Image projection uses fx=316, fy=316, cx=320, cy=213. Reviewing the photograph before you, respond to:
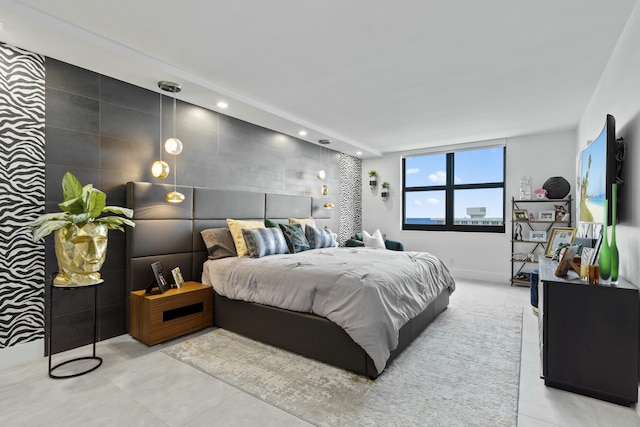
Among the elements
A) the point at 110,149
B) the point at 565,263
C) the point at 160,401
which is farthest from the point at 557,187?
the point at 110,149

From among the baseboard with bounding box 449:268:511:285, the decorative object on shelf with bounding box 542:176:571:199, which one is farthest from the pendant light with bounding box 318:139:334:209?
the decorative object on shelf with bounding box 542:176:571:199

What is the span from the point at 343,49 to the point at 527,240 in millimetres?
4506

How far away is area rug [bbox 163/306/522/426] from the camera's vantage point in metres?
1.90

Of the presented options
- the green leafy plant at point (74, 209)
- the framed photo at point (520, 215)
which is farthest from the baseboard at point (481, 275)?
the green leafy plant at point (74, 209)

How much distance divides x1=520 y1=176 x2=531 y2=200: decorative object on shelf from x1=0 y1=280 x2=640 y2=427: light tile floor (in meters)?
3.40

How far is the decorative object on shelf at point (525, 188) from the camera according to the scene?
5.22m

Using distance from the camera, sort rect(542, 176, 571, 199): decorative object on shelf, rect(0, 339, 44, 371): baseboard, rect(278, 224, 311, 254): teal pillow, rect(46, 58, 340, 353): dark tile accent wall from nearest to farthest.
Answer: rect(0, 339, 44, 371): baseboard → rect(46, 58, 340, 353): dark tile accent wall → rect(278, 224, 311, 254): teal pillow → rect(542, 176, 571, 199): decorative object on shelf

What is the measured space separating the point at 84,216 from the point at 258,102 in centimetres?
227

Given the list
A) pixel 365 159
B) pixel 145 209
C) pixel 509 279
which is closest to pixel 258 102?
pixel 145 209

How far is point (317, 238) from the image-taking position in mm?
4496

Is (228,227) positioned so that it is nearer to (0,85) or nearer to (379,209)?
(0,85)

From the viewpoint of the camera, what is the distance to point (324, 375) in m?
2.37

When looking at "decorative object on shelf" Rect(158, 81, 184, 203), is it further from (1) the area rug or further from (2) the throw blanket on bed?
(1) the area rug

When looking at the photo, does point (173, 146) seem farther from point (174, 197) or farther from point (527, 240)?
point (527, 240)
